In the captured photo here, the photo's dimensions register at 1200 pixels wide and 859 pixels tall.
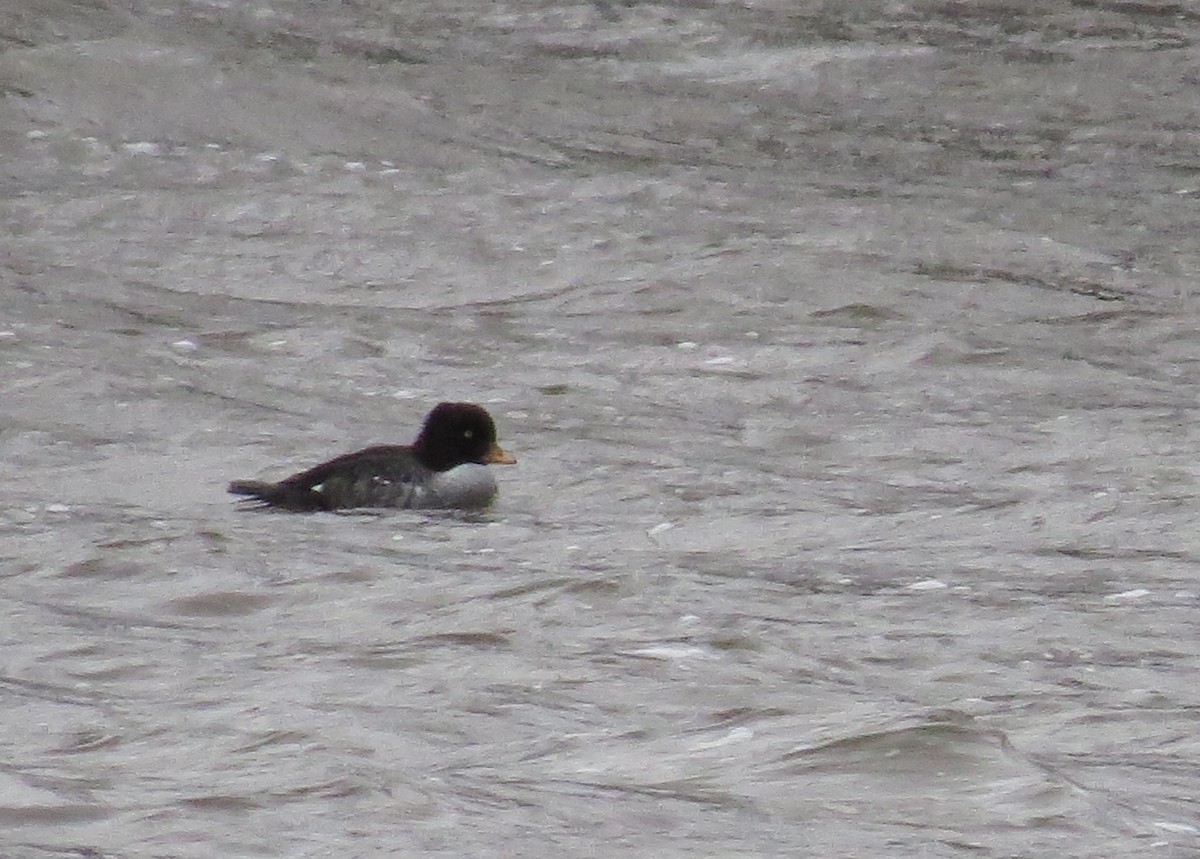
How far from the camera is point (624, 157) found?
16.9 m

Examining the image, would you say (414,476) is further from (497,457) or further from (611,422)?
(611,422)

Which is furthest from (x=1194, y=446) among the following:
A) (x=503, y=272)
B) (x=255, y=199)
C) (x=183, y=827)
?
(x=255, y=199)

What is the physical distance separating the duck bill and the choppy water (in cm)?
21

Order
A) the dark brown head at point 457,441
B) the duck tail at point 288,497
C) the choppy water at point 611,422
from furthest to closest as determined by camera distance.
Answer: the dark brown head at point 457,441 → the duck tail at point 288,497 → the choppy water at point 611,422

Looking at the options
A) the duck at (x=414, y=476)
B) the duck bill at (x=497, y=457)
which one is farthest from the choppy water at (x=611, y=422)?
the duck bill at (x=497, y=457)

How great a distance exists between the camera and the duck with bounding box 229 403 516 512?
9883 millimetres

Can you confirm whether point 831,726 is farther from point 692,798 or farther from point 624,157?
point 624,157

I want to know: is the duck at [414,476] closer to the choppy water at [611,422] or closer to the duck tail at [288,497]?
the duck tail at [288,497]

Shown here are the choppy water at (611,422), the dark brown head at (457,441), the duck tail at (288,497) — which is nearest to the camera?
the choppy water at (611,422)

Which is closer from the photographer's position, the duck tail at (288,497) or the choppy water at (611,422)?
the choppy water at (611,422)

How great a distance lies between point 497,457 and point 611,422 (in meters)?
1.53

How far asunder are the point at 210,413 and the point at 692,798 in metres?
5.30

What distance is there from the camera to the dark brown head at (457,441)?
10.1m

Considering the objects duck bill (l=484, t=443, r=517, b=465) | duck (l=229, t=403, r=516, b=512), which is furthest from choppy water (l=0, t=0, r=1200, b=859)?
duck bill (l=484, t=443, r=517, b=465)
